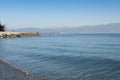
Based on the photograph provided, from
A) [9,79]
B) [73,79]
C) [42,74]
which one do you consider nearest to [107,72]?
[73,79]

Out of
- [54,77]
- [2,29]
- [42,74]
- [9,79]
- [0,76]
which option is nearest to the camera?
[9,79]

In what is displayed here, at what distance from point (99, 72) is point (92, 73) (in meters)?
0.85

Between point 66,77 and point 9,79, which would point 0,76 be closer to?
point 9,79

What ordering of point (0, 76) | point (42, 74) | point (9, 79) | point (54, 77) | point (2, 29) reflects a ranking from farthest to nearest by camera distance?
point (2, 29) → point (42, 74) → point (54, 77) → point (0, 76) → point (9, 79)

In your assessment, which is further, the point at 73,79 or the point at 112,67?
the point at 112,67

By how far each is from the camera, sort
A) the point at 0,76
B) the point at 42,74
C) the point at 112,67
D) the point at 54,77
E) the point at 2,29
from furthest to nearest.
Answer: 1. the point at 2,29
2. the point at 112,67
3. the point at 42,74
4. the point at 54,77
5. the point at 0,76

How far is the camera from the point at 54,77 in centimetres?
1972

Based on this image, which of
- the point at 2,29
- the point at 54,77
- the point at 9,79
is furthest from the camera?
the point at 2,29

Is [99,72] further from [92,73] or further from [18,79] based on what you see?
[18,79]

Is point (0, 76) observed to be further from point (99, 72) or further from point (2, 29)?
point (2, 29)

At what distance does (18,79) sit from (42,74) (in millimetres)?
3896

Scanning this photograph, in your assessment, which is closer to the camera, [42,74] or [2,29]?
[42,74]

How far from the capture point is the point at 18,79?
17531mm

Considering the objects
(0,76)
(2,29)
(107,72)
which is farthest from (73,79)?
(2,29)
